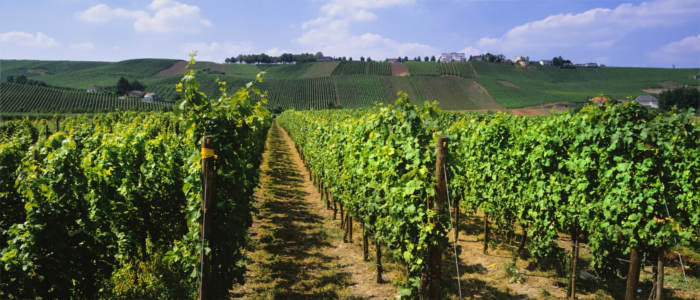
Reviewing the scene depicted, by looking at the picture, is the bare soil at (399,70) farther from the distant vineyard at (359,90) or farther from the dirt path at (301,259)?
the dirt path at (301,259)

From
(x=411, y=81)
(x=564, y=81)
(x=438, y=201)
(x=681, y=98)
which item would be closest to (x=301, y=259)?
(x=438, y=201)

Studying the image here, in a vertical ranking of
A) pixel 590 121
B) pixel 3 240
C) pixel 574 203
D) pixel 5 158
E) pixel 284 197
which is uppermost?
pixel 590 121

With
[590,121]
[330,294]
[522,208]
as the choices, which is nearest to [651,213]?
[590,121]

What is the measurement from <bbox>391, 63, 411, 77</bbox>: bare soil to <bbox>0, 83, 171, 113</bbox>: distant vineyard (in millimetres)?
60192

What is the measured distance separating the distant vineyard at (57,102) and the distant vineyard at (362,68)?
51.8 m

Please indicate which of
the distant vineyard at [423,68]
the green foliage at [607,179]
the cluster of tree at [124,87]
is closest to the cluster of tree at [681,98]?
the distant vineyard at [423,68]

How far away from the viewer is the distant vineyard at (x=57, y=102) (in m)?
55.1

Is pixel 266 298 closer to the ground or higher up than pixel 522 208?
closer to the ground

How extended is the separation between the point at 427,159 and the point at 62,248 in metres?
4.84

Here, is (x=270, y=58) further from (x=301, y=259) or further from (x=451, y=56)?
(x=301, y=259)

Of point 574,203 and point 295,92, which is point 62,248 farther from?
point 295,92

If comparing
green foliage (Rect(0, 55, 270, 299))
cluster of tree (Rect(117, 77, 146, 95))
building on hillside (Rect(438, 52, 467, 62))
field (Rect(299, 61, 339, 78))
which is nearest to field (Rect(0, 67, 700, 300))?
green foliage (Rect(0, 55, 270, 299))

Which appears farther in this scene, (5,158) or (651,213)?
(5,158)

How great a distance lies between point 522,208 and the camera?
6965mm
